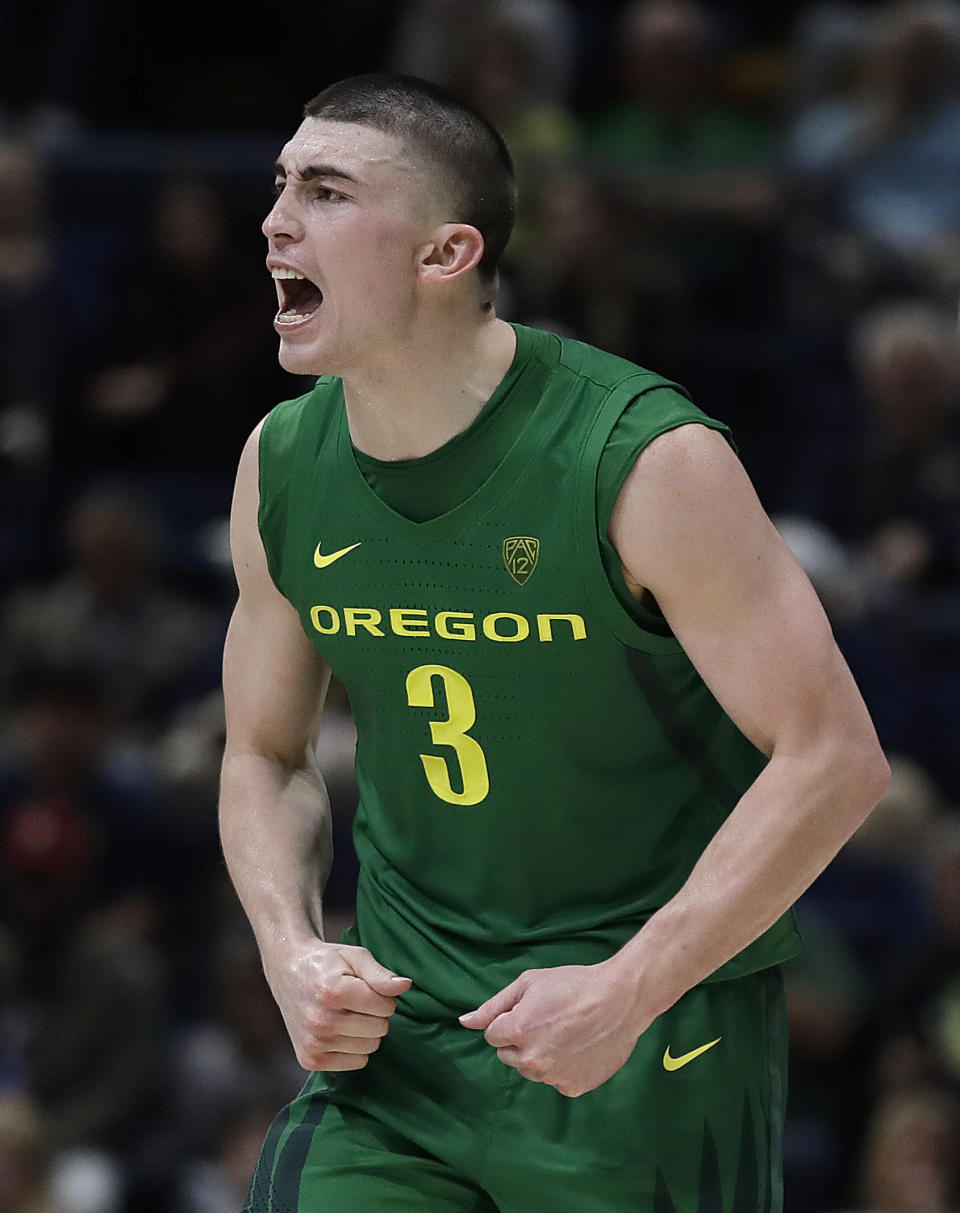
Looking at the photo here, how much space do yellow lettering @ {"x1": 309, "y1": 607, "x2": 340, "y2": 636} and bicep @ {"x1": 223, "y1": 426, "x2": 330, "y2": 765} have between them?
12 centimetres

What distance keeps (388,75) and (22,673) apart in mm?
4310

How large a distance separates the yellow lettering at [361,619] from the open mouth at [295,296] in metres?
0.45

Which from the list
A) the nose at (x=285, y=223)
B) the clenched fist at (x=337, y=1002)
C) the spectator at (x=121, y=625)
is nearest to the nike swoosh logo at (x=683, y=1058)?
the clenched fist at (x=337, y=1002)

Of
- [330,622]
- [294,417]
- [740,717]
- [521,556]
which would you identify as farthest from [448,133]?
[740,717]

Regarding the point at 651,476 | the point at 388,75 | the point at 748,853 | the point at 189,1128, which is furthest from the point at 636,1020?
the point at 189,1128

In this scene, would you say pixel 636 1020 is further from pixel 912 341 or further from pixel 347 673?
pixel 912 341

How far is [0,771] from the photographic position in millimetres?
6941

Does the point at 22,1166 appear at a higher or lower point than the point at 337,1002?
lower

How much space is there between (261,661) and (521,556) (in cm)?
57

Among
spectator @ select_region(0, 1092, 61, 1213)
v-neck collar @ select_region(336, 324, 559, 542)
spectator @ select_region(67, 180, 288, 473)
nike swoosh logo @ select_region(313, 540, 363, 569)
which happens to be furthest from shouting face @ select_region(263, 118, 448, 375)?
spectator @ select_region(67, 180, 288, 473)

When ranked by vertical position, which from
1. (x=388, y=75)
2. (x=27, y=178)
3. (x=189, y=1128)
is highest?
(x=388, y=75)

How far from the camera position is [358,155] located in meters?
3.04

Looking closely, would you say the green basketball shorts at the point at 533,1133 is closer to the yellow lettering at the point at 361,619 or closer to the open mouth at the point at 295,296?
the yellow lettering at the point at 361,619

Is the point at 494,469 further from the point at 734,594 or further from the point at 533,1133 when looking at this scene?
the point at 533,1133
